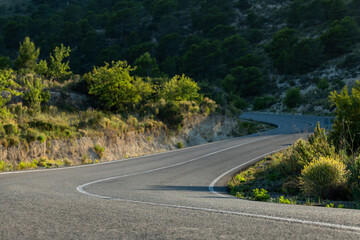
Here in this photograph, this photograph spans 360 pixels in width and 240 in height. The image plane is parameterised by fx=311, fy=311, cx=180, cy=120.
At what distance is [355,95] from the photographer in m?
13.5

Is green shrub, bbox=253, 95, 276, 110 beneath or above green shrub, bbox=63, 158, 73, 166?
above

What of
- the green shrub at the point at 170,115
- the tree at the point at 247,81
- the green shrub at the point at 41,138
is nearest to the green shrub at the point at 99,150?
the green shrub at the point at 41,138

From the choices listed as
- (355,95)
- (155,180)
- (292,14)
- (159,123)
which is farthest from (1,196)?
(292,14)

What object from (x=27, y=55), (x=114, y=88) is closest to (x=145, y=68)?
(x=27, y=55)

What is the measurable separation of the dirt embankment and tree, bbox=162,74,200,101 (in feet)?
8.64

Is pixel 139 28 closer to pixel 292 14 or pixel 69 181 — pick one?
pixel 292 14

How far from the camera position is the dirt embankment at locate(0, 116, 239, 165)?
44.6ft

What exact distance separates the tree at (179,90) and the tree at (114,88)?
13.9 ft

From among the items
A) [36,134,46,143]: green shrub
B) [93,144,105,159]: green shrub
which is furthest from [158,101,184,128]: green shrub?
[36,134,46,143]: green shrub

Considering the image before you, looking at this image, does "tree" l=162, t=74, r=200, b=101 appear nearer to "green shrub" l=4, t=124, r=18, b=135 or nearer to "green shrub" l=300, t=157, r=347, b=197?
"green shrub" l=4, t=124, r=18, b=135

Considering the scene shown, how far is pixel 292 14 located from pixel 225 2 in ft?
70.4

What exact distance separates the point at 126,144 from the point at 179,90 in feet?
33.2

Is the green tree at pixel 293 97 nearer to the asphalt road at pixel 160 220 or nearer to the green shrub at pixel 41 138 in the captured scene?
the green shrub at pixel 41 138

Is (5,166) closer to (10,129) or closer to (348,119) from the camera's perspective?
(10,129)
